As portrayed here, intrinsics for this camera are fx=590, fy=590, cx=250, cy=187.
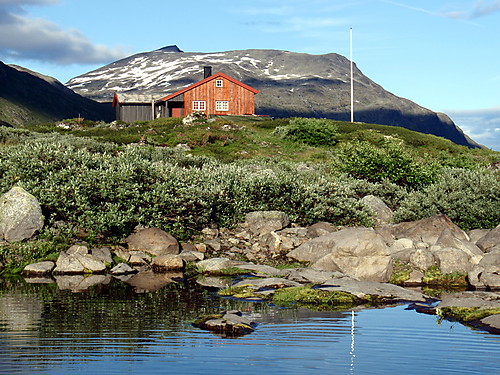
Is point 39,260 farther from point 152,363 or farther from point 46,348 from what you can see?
point 152,363

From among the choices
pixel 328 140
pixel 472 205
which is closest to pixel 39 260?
pixel 472 205

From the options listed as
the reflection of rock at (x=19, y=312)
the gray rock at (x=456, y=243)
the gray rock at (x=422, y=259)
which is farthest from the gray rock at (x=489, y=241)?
the reflection of rock at (x=19, y=312)

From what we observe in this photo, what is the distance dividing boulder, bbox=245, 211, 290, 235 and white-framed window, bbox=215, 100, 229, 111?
59633 mm

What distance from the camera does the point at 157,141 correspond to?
1951 inches

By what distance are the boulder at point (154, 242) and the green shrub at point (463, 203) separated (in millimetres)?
9124

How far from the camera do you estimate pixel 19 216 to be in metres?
18.4

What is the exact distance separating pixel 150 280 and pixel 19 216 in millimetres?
5285

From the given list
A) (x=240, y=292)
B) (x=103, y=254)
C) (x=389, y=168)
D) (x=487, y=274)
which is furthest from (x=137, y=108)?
(x=487, y=274)

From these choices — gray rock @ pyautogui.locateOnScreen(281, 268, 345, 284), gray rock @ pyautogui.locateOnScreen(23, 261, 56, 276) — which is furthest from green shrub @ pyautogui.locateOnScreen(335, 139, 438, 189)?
gray rock @ pyautogui.locateOnScreen(23, 261, 56, 276)

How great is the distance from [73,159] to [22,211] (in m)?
3.34

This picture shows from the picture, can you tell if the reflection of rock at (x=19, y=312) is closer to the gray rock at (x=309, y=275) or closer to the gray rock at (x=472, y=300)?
the gray rock at (x=309, y=275)

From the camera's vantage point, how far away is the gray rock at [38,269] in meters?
17.0

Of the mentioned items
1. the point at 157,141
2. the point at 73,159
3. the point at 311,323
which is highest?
the point at 157,141

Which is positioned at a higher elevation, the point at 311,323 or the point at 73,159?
the point at 73,159
